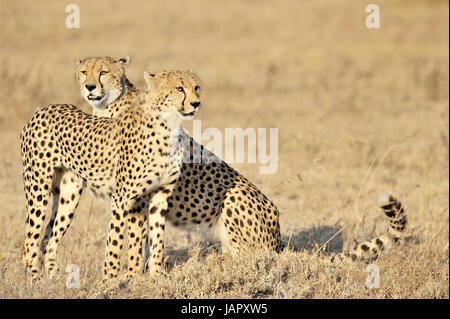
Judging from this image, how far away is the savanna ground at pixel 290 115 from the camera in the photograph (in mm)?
4469

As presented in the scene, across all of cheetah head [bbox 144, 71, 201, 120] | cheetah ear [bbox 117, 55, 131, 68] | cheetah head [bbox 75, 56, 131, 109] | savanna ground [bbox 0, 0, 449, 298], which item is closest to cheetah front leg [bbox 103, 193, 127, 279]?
savanna ground [bbox 0, 0, 449, 298]

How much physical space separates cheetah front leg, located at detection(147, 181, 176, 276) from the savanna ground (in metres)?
0.15

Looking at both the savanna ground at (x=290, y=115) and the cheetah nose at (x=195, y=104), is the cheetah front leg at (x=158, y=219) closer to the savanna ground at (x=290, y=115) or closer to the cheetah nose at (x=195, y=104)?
the savanna ground at (x=290, y=115)

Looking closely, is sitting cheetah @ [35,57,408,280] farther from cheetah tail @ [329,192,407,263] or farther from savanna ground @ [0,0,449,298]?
savanna ground @ [0,0,449,298]

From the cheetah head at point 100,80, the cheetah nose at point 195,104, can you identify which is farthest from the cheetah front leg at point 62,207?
the cheetah nose at point 195,104

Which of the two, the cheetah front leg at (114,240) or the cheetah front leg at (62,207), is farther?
the cheetah front leg at (62,207)

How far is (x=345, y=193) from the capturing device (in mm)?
7301

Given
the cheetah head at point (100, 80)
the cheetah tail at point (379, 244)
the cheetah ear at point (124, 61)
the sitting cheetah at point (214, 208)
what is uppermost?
the cheetah ear at point (124, 61)

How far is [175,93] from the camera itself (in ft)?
13.6

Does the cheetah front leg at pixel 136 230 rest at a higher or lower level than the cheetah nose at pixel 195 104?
lower

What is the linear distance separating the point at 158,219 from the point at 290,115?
6517 millimetres

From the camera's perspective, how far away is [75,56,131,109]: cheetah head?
197 inches

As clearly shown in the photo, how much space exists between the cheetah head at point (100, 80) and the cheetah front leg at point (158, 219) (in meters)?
0.96

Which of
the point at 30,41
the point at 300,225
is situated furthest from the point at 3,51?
the point at 300,225
